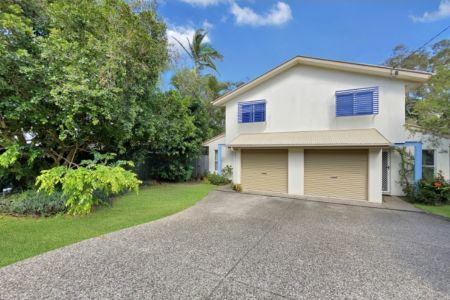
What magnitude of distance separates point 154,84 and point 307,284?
9187 millimetres

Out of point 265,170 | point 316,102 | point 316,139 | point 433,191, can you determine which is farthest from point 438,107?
point 265,170

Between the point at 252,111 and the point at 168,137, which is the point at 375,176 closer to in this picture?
the point at 252,111

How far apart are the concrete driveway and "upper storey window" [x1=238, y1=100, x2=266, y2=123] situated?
7255mm

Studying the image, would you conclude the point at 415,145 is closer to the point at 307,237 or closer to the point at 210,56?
the point at 307,237

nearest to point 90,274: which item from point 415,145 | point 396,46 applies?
point 415,145

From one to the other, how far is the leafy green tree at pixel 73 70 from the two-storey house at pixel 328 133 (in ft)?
21.0

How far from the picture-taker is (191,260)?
13.5 ft

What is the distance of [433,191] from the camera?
8.73 m

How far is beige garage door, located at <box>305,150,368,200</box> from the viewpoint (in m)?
9.70

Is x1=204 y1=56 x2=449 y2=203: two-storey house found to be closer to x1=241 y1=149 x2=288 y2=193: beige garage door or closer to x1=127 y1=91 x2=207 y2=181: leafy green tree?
x1=241 y1=149 x2=288 y2=193: beige garage door

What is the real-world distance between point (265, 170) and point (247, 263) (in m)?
8.13

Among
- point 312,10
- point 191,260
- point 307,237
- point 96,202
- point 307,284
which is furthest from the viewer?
point 312,10

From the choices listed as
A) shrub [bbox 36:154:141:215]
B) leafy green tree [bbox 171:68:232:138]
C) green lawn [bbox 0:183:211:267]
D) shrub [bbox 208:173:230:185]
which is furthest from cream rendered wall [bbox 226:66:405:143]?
shrub [bbox 36:154:141:215]

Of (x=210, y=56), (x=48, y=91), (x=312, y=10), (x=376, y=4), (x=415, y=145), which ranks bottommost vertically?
(x=415, y=145)
